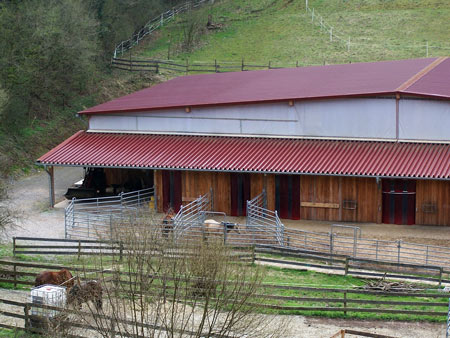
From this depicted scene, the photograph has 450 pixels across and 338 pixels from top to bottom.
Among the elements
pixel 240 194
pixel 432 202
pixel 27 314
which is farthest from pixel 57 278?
pixel 432 202

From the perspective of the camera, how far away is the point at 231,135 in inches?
1567

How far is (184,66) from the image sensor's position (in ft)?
209

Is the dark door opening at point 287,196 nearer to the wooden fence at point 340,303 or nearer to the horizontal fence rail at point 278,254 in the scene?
the horizontal fence rail at point 278,254

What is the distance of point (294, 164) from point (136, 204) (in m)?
7.71

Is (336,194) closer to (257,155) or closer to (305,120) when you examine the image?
(257,155)

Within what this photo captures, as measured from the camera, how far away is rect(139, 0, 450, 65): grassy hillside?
6856 centimetres

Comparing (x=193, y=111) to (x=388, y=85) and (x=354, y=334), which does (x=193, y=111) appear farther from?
Answer: (x=354, y=334)

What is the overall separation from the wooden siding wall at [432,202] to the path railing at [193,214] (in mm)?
9295

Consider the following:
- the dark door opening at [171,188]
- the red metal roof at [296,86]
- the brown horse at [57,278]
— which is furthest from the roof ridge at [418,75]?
the brown horse at [57,278]

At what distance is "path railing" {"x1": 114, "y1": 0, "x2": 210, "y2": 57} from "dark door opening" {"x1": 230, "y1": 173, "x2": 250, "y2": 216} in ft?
114

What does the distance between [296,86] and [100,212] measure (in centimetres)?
1246

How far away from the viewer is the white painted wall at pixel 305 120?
36.6m

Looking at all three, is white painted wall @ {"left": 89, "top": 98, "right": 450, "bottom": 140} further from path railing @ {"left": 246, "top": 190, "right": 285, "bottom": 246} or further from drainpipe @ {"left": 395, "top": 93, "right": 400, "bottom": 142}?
path railing @ {"left": 246, "top": 190, "right": 285, "bottom": 246}

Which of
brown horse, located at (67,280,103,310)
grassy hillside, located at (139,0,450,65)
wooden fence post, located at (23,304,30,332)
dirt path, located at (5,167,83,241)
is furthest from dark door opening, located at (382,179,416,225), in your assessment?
grassy hillside, located at (139,0,450,65)
